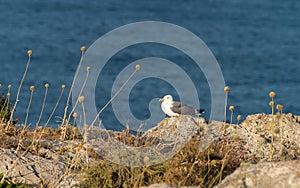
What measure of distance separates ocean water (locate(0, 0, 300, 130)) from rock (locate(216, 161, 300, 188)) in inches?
776

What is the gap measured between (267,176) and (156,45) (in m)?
35.6

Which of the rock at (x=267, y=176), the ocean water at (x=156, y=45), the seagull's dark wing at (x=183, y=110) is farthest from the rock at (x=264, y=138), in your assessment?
the ocean water at (x=156, y=45)

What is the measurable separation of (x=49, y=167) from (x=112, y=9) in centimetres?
4374

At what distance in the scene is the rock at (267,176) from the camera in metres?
7.16

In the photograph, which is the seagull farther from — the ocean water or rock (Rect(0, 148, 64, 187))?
the ocean water

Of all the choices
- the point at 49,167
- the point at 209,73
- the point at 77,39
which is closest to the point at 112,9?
the point at 77,39

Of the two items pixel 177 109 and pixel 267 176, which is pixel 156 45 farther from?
pixel 267 176

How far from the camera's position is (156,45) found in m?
42.7

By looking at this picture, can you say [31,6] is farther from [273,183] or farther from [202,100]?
[273,183]

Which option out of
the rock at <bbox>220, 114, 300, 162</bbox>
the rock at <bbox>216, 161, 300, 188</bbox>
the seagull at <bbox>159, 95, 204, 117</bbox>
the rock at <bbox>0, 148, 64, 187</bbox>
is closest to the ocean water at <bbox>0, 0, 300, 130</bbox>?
the seagull at <bbox>159, 95, 204, 117</bbox>

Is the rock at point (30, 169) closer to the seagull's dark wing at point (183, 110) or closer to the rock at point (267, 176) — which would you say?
the rock at point (267, 176)

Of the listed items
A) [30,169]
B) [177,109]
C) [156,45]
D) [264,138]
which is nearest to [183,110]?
[177,109]

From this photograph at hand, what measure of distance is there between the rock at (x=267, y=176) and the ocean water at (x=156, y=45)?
64.7ft

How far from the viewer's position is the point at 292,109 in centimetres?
3078
